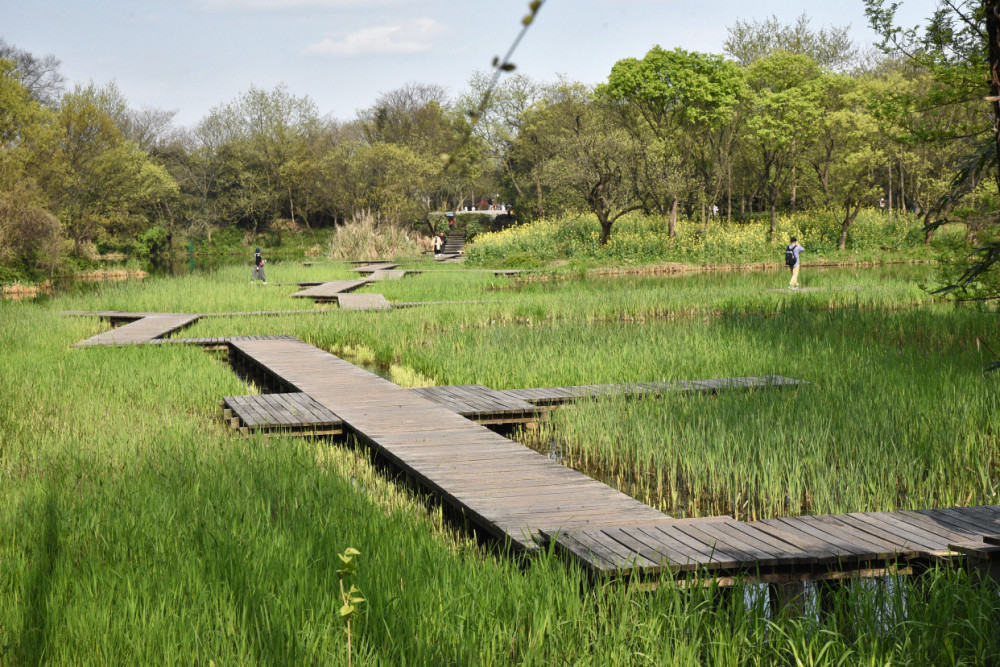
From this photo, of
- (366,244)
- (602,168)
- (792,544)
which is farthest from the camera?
(366,244)

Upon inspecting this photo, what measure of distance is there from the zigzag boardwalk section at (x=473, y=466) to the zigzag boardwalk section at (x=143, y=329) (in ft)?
14.9

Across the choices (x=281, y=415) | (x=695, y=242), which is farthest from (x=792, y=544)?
(x=695, y=242)

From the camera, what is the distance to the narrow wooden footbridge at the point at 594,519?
15.2ft

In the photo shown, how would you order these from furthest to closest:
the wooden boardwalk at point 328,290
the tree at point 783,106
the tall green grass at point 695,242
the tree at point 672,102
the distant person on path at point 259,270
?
the tall green grass at point 695,242
the tree at point 783,106
the tree at point 672,102
the distant person on path at point 259,270
the wooden boardwalk at point 328,290

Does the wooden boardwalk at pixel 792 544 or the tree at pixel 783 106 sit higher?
the tree at pixel 783 106

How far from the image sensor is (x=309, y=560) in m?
4.80

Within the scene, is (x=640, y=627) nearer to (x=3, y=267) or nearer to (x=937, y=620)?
(x=937, y=620)

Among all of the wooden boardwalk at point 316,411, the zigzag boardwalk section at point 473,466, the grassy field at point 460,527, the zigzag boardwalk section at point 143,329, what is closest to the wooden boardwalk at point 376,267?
the zigzag boardwalk section at point 143,329

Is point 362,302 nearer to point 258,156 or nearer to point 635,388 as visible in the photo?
point 635,388

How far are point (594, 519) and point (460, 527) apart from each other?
1.12 meters

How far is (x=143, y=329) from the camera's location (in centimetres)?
1641

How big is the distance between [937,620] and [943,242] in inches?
359

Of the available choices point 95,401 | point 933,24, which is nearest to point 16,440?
point 95,401

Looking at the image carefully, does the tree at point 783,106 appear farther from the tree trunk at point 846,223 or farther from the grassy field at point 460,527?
the grassy field at point 460,527
